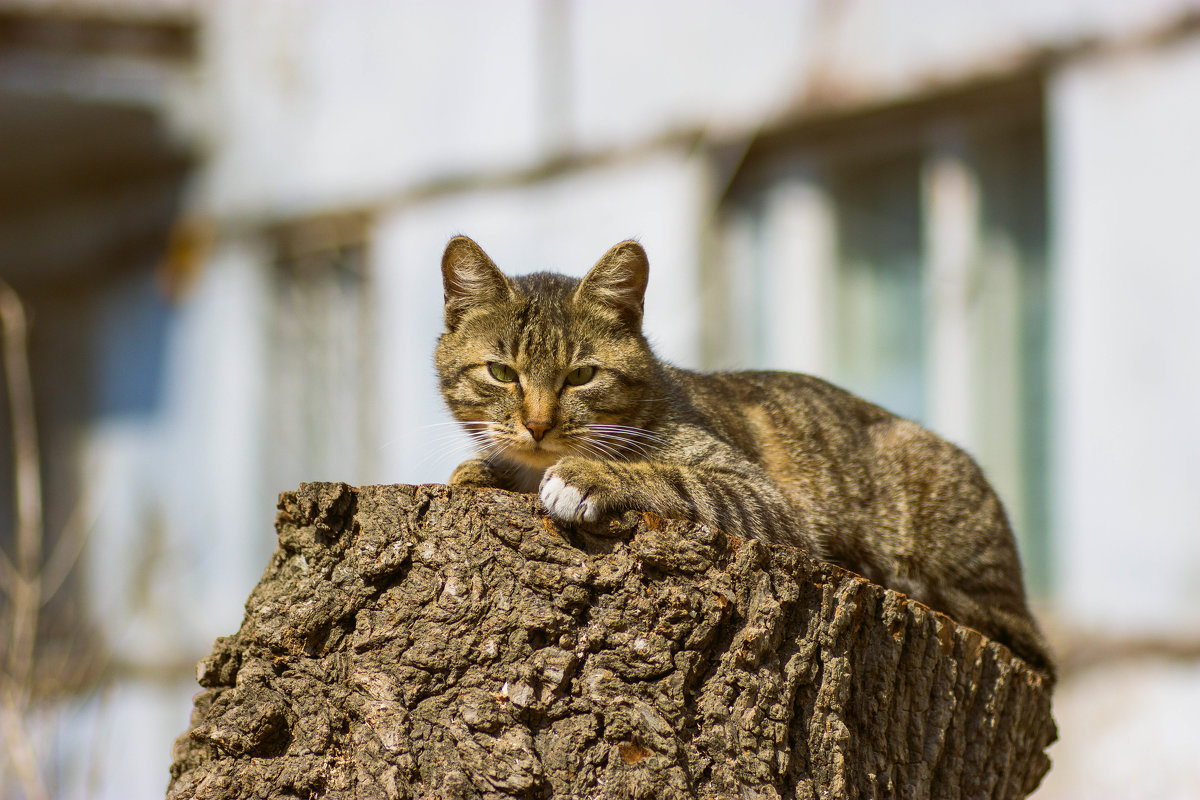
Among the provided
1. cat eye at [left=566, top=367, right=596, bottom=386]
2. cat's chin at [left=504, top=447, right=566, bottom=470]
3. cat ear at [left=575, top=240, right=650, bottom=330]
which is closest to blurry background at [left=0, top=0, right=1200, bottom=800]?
cat's chin at [left=504, top=447, right=566, bottom=470]

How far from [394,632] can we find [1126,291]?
383 cm

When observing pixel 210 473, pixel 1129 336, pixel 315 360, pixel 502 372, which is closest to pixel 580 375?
pixel 502 372

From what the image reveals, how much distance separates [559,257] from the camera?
22.8 feet

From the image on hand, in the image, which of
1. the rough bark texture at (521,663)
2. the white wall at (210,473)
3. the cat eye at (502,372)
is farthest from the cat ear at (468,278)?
the white wall at (210,473)

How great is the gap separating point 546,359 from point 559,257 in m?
3.90

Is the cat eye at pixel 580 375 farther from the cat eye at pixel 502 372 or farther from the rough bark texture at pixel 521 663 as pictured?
the rough bark texture at pixel 521 663

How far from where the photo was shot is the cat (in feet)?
9.95

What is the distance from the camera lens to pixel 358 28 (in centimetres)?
809

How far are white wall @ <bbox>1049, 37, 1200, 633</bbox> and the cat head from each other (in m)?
2.69

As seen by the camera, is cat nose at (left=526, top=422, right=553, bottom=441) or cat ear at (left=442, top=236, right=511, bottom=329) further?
cat ear at (left=442, top=236, right=511, bottom=329)

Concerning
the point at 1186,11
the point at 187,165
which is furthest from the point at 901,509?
the point at 187,165

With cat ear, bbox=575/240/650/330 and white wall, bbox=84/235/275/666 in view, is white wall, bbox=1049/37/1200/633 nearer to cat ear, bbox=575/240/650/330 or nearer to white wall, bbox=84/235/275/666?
cat ear, bbox=575/240/650/330

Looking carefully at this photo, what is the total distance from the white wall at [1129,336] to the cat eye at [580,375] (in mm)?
2907

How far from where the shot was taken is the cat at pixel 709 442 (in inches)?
119
